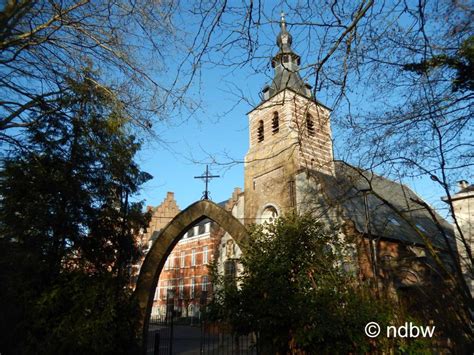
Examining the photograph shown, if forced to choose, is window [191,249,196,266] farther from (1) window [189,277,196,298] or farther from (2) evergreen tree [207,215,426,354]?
(2) evergreen tree [207,215,426,354]

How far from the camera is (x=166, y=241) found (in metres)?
10.3

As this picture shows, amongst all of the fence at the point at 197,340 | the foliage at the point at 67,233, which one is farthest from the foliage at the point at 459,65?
the fence at the point at 197,340

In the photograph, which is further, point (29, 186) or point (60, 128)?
point (60, 128)

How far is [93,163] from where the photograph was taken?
390 inches

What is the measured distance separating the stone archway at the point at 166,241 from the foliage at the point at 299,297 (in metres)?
1.72

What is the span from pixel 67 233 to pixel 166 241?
2680 mm

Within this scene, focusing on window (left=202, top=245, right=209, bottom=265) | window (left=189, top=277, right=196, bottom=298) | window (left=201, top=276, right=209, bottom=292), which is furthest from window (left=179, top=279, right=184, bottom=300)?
window (left=202, top=245, right=209, bottom=265)

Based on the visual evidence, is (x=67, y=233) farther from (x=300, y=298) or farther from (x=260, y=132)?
(x=260, y=132)

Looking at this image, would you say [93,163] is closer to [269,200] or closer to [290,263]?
[290,263]

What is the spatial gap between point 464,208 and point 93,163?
14.0 meters

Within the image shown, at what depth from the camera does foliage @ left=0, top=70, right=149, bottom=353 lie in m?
7.69

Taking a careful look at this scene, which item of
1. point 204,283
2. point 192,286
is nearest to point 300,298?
point 204,283

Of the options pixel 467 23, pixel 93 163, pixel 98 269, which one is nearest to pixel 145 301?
pixel 98 269

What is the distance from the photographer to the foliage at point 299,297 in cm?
578
